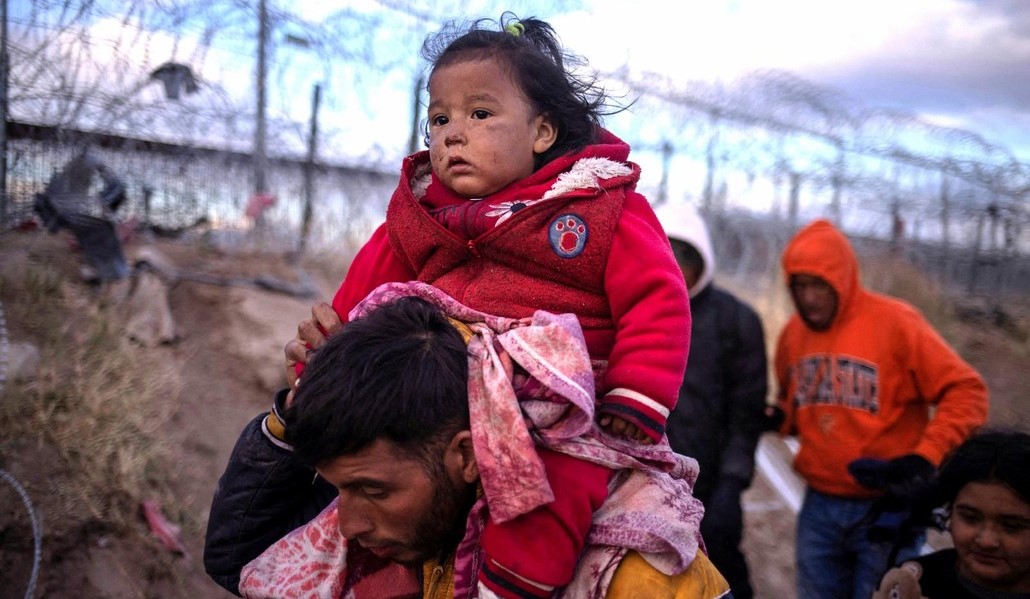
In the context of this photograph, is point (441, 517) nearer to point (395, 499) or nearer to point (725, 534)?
point (395, 499)

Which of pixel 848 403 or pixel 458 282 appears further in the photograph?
pixel 848 403

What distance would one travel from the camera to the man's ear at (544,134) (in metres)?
1.80

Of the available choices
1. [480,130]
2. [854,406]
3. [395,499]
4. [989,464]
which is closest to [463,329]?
[395,499]

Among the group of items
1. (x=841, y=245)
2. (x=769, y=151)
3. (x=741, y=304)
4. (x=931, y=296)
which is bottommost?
(x=931, y=296)

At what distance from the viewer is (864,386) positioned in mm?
3750

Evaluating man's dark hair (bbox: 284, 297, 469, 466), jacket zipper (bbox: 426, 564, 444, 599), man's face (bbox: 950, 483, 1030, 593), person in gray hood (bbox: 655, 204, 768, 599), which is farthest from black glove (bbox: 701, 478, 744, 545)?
man's dark hair (bbox: 284, 297, 469, 466)

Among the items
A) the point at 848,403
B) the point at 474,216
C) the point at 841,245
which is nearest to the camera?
the point at 474,216

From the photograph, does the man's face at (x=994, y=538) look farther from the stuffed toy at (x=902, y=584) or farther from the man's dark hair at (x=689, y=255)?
the man's dark hair at (x=689, y=255)

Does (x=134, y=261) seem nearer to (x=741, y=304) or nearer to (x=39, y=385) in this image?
(x=39, y=385)

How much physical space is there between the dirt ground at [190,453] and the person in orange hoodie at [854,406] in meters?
2.21

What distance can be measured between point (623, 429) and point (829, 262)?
2.86m

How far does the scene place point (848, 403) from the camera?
149 inches

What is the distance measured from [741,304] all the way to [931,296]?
8.81 m

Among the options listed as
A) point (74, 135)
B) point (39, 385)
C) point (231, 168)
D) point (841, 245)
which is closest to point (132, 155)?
point (74, 135)
